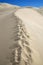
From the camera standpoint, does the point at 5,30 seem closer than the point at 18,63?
No

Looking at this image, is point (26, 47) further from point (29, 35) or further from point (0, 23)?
point (0, 23)

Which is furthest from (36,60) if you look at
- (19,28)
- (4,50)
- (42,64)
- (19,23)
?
(19,23)

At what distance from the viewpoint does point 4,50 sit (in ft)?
8.54

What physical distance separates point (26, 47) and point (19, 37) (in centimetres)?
21

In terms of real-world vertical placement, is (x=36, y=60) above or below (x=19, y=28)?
below

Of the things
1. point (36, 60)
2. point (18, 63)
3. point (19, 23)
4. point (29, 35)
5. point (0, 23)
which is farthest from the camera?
point (0, 23)

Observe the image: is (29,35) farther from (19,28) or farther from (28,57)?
(28,57)

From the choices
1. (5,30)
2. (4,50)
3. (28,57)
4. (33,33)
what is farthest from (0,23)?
(28,57)

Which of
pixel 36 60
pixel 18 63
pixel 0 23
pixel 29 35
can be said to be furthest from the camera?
pixel 0 23

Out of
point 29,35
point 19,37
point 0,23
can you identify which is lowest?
point 19,37

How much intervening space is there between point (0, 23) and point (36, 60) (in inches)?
53.1

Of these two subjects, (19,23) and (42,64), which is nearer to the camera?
(42,64)

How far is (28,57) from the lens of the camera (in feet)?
8.23

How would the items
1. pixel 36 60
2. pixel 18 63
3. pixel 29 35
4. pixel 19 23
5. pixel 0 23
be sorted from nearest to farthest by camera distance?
pixel 18 63 < pixel 36 60 < pixel 29 35 < pixel 19 23 < pixel 0 23
